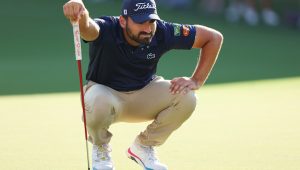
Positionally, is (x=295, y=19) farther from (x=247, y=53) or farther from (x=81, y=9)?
(x=81, y=9)

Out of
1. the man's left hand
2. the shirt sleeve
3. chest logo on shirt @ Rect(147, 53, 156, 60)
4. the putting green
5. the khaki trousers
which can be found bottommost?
the putting green

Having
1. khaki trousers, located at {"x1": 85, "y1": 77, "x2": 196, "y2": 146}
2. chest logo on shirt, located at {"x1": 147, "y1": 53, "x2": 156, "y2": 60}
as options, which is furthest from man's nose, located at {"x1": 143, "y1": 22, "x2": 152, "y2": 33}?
khaki trousers, located at {"x1": 85, "y1": 77, "x2": 196, "y2": 146}

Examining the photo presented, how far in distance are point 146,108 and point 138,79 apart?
187 millimetres

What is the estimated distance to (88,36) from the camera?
4.63 m

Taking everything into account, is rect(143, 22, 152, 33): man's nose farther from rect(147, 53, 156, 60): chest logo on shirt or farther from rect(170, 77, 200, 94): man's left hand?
rect(170, 77, 200, 94): man's left hand

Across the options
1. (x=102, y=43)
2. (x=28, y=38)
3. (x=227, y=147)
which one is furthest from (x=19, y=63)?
(x=102, y=43)

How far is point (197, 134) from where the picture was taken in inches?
250

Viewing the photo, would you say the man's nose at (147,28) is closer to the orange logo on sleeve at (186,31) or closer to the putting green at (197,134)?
the orange logo on sleeve at (186,31)

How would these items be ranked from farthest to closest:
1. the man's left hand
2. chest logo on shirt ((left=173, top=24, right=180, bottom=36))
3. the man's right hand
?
chest logo on shirt ((left=173, top=24, right=180, bottom=36)) → the man's left hand → the man's right hand

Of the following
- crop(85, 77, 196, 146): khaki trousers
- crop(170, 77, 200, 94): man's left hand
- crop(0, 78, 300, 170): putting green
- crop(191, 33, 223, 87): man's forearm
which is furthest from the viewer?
crop(0, 78, 300, 170): putting green

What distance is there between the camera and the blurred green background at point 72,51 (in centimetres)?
934

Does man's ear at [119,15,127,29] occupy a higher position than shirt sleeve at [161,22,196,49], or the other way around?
man's ear at [119,15,127,29]

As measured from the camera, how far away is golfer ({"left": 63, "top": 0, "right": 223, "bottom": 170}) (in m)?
4.81

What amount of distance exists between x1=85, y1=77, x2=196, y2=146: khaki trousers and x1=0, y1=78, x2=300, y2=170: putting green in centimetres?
30
